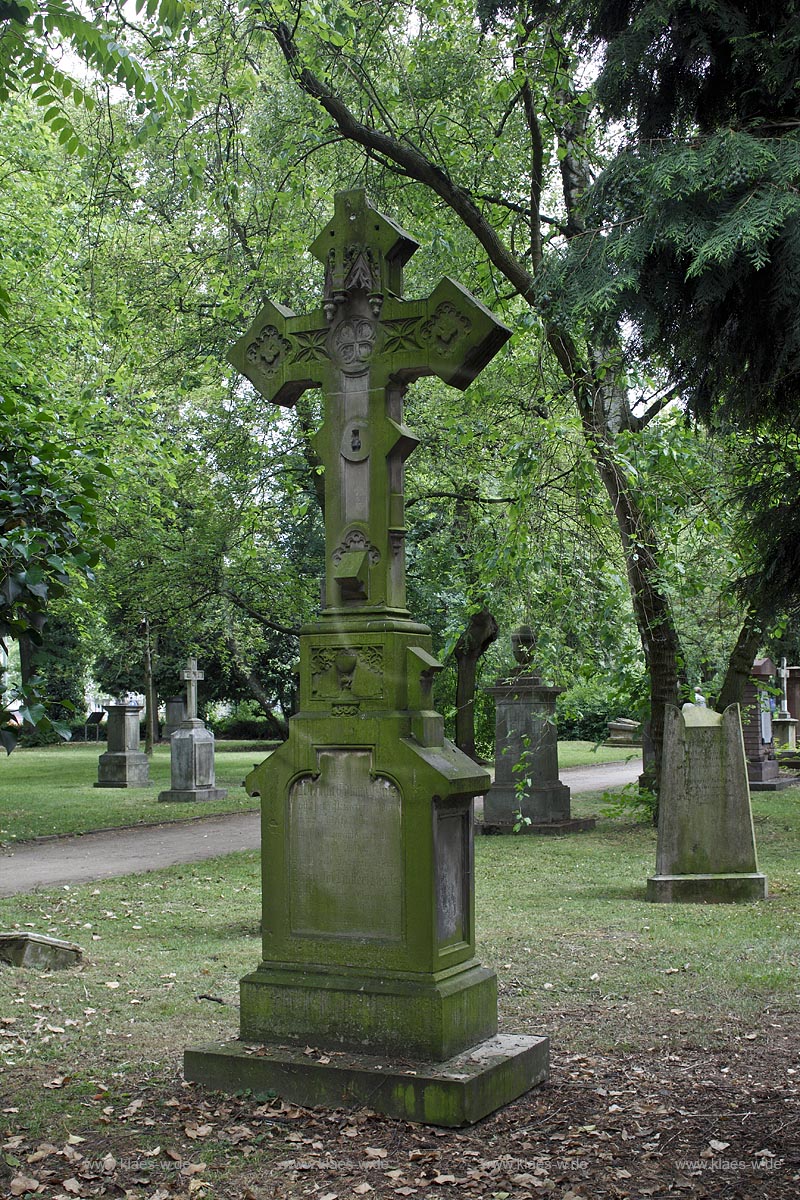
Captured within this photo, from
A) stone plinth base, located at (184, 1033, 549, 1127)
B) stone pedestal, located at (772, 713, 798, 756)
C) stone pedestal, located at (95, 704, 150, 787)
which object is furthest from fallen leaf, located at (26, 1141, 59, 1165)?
stone pedestal, located at (772, 713, 798, 756)

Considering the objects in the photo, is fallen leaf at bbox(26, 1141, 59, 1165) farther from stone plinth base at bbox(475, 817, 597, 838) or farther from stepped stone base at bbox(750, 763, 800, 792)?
stepped stone base at bbox(750, 763, 800, 792)

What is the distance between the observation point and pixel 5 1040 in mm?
6254

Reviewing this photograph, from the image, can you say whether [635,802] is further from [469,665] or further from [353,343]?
[353,343]

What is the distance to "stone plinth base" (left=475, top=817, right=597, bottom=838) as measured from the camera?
54.9 ft

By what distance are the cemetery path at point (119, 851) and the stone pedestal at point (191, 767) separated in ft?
7.96

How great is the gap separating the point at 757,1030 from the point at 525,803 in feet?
35.2

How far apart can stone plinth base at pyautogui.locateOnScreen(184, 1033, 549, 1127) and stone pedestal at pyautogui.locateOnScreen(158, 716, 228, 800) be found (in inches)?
708

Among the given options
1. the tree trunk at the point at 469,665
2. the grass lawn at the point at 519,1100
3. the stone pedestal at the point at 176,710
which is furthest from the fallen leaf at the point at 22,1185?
the stone pedestal at the point at 176,710

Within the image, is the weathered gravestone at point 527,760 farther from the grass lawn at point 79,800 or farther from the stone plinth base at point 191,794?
the stone plinth base at point 191,794

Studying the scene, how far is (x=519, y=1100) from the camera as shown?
5.21 meters

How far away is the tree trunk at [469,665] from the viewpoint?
24.4m

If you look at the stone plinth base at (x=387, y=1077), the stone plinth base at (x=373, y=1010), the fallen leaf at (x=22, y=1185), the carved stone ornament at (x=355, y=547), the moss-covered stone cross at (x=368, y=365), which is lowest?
the fallen leaf at (x=22, y=1185)

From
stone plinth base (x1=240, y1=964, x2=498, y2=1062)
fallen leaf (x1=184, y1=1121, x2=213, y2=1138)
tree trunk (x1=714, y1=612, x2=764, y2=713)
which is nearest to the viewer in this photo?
fallen leaf (x1=184, y1=1121, x2=213, y2=1138)

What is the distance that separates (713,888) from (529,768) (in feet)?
22.4
